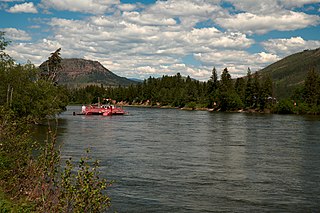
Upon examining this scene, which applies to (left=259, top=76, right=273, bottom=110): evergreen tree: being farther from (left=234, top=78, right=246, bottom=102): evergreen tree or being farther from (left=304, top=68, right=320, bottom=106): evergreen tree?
(left=304, top=68, right=320, bottom=106): evergreen tree

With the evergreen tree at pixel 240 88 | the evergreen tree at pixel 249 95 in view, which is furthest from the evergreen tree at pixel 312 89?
the evergreen tree at pixel 240 88

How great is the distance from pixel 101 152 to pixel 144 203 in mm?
17082

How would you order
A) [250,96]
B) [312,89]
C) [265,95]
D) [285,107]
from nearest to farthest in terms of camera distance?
[285,107] → [312,89] → [265,95] → [250,96]

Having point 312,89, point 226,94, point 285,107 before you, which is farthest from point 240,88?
point 285,107

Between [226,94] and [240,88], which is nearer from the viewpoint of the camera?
[226,94]

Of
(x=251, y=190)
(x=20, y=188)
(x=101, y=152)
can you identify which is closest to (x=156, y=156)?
(x=101, y=152)

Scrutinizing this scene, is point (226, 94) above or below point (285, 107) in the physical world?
above

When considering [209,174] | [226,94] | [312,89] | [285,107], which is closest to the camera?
[209,174]

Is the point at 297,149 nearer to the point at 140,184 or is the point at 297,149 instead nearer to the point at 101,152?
the point at 101,152

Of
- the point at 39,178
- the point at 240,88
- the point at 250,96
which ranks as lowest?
the point at 39,178

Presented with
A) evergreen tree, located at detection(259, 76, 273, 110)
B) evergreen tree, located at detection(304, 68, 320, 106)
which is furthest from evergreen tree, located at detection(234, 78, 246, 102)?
evergreen tree, located at detection(304, 68, 320, 106)

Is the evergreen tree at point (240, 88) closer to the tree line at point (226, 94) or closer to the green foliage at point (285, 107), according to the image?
the tree line at point (226, 94)

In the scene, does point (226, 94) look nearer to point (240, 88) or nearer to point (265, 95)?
point (240, 88)

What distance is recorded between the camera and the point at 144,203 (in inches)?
742
